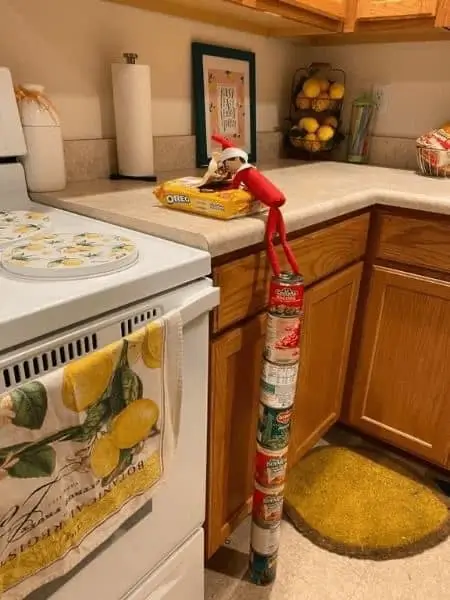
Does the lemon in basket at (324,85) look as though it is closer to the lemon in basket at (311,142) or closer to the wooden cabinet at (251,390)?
the lemon in basket at (311,142)

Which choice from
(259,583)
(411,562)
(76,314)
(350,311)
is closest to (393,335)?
(350,311)

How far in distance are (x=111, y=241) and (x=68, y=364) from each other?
0.90 feet

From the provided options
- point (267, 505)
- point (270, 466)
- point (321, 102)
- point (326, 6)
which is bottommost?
point (267, 505)

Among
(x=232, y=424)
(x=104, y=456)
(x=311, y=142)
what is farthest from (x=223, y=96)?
(x=104, y=456)

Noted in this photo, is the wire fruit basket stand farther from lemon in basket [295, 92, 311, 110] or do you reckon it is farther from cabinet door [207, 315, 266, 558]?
cabinet door [207, 315, 266, 558]

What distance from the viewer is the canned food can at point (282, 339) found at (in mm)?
905

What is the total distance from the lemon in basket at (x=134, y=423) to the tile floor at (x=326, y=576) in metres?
0.72

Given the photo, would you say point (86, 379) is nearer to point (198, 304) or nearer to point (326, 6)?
point (198, 304)

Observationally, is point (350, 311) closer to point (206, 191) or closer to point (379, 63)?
point (206, 191)

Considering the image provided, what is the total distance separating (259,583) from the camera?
1190 millimetres

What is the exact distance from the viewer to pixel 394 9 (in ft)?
4.87

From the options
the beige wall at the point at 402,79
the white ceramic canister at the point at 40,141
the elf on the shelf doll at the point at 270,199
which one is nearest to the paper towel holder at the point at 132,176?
the white ceramic canister at the point at 40,141

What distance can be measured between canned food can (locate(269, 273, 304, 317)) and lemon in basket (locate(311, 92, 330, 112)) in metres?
1.13

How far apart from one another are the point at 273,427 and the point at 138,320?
45 cm
